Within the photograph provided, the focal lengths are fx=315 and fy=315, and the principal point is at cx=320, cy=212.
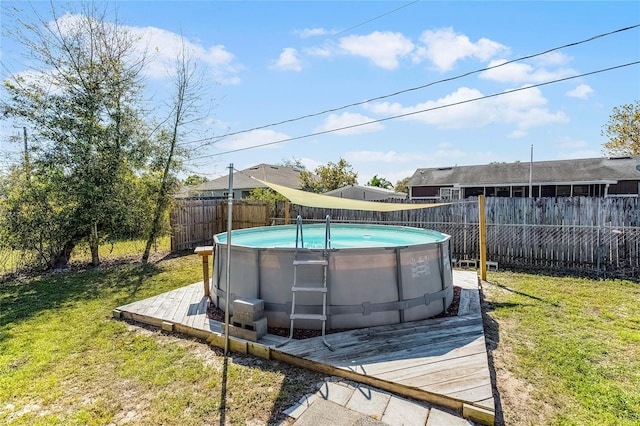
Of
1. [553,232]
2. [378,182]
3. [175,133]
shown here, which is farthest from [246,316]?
[378,182]

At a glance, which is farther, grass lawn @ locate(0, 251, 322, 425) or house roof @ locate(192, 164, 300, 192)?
house roof @ locate(192, 164, 300, 192)

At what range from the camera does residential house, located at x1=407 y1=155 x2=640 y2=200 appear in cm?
1805

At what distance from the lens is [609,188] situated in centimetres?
1850

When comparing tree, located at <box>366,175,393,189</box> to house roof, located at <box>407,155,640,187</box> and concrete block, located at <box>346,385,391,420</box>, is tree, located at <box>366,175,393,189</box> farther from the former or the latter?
concrete block, located at <box>346,385,391,420</box>

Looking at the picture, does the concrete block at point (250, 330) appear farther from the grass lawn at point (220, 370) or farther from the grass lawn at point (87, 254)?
the grass lawn at point (87, 254)

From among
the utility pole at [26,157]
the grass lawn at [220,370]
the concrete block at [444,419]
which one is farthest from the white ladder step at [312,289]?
the utility pole at [26,157]

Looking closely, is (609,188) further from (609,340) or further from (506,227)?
(609,340)

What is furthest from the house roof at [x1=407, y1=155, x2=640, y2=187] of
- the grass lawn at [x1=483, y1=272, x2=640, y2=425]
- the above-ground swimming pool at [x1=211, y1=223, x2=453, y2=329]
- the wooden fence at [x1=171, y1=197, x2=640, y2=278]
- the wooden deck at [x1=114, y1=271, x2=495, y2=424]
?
the above-ground swimming pool at [x1=211, y1=223, x2=453, y2=329]

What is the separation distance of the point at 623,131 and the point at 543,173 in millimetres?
8688

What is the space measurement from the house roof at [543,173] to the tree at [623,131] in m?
4.42

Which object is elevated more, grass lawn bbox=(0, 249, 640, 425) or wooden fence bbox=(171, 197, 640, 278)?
wooden fence bbox=(171, 197, 640, 278)

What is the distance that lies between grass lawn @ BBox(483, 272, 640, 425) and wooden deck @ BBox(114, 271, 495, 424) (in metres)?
0.29

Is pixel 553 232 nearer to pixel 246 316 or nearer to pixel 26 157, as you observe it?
pixel 246 316

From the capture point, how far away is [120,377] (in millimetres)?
3305
